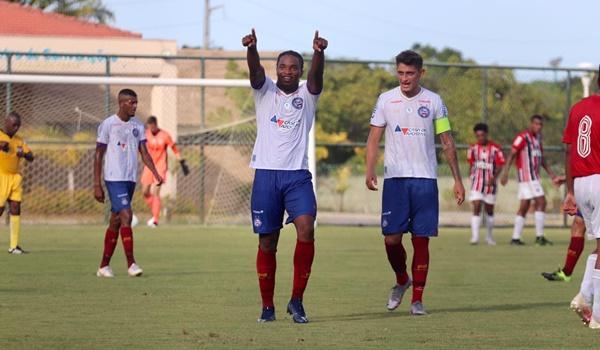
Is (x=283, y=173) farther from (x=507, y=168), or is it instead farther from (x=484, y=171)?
(x=484, y=171)

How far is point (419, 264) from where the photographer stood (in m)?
12.2

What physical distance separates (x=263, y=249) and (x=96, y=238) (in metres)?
14.1

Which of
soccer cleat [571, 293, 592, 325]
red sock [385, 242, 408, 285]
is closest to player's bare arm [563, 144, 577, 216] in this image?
soccer cleat [571, 293, 592, 325]

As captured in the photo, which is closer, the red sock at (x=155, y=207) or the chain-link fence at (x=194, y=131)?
the red sock at (x=155, y=207)

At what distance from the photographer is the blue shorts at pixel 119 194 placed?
639 inches

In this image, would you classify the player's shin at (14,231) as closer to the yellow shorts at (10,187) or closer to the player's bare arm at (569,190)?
the yellow shorts at (10,187)

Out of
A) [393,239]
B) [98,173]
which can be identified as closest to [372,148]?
[393,239]

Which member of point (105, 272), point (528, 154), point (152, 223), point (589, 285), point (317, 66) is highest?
point (317, 66)

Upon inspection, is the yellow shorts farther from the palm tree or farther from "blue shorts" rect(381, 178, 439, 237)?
the palm tree

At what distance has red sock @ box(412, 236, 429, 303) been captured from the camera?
12117 millimetres

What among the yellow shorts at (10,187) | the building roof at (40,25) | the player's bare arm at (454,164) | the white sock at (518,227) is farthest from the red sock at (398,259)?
the building roof at (40,25)

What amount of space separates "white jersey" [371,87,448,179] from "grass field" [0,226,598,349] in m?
1.35

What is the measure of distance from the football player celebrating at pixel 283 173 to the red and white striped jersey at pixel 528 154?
14.4 meters

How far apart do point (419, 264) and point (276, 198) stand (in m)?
1.66
